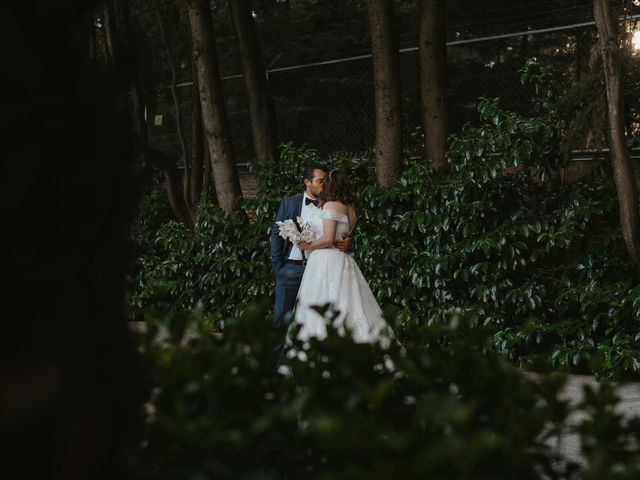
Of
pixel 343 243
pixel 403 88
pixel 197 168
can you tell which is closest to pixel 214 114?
pixel 197 168

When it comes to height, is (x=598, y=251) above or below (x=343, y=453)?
below

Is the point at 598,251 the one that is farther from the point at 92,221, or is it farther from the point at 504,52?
the point at 92,221

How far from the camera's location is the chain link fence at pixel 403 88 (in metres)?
A: 13.4

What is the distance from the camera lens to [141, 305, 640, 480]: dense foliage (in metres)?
2.20

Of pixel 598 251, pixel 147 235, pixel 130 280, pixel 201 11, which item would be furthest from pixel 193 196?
pixel 130 280

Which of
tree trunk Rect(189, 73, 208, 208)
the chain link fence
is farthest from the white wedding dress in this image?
tree trunk Rect(189, 73, 208, 208)

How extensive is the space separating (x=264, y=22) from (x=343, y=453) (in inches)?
829

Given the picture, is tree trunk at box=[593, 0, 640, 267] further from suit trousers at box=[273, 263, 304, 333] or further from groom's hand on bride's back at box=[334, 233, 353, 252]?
suit trousers at box=[273, 263, 304, 333]

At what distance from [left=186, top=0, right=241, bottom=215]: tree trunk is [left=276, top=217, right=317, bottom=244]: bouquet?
3977 millimetres

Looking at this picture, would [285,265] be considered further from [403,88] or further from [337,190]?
[403,88]

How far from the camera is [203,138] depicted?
15.9m

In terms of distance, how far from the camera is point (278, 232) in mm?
9898

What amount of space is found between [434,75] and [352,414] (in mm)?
9299

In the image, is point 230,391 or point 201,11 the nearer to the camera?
point 230,391
